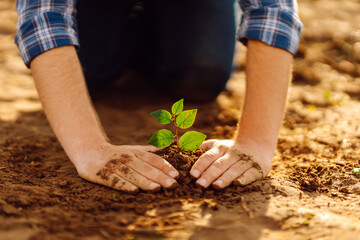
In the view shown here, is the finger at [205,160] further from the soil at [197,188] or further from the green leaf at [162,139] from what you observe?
the green leaf at [162,139]

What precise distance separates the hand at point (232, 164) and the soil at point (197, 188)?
0.05m

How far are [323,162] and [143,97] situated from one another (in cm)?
154

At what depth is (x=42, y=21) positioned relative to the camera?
171cm

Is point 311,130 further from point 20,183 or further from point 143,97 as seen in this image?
point 20,183

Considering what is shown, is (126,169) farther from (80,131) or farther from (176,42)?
(176,42)

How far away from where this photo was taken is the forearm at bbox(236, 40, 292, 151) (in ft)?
5.79

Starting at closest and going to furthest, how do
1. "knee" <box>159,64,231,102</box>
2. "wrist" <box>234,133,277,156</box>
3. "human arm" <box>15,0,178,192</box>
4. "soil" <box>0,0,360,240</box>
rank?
"soil" <box>0,0,360,240</box>
"human arm" <box>15,0,178,192</box>
"wrist" <box>234,133,277,156</box>
"knee" <box>159,64,231,102</box>

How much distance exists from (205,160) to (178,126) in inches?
7.7

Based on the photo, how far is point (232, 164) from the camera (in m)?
1.61

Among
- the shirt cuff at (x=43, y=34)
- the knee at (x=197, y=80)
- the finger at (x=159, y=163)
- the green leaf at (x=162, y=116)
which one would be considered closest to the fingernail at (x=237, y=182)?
the finger at (x=159, y=163)

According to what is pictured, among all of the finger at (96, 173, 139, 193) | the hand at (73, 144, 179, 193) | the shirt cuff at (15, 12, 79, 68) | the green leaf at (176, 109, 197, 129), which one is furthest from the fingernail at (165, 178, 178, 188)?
the shirt cuff at (15, 12, 79, 68)

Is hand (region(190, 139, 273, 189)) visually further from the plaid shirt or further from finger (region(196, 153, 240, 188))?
the plaid shirt

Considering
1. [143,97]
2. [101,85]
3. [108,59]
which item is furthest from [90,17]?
[143,97]

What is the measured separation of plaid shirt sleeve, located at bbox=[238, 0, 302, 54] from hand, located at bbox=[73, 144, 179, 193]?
0.77 metres
